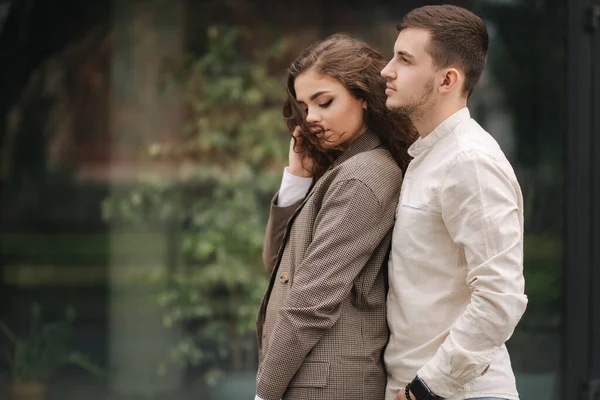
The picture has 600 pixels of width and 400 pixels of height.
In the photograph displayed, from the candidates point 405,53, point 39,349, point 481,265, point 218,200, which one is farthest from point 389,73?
point 39,349

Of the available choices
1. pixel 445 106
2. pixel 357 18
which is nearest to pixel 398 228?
pixel 445 106

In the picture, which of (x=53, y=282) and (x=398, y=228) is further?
(x=53, y=282)

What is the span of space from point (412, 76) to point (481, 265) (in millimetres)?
468

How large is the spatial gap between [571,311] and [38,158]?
2963mm

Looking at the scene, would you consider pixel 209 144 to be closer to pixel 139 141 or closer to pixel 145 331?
pixel 139 141

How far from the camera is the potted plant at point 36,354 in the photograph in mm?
4961

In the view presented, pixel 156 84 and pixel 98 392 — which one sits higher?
pixel 156 84

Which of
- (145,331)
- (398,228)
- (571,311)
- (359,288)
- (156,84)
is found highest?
(398,228)

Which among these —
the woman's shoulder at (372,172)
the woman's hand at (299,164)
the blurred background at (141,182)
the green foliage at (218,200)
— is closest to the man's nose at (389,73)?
the woman's shoulder at (372,172)

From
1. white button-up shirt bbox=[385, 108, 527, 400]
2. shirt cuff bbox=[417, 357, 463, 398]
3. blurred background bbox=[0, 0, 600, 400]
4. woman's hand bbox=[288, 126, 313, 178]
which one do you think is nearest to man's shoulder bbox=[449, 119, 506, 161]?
white button-up shirt bbox=[385, 108, 527, 400]

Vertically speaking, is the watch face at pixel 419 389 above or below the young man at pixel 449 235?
below

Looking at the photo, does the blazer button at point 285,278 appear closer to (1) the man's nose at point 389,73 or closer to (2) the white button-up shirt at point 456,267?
→ (2) the white button-up shirt at point 456,267

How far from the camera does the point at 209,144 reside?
5.03 m

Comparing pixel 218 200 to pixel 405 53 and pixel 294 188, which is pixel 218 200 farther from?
pixel 405 53
